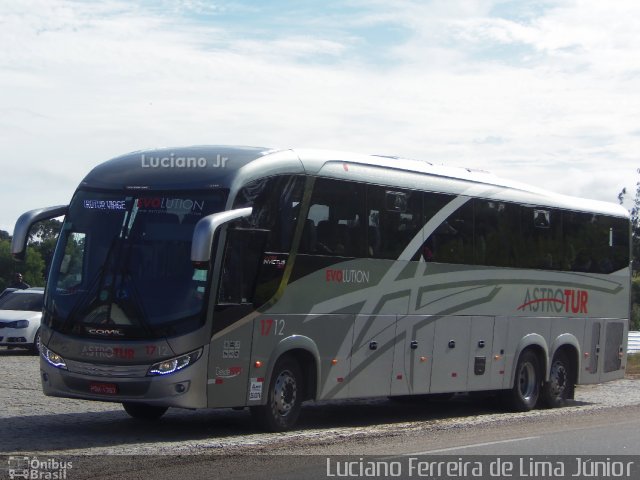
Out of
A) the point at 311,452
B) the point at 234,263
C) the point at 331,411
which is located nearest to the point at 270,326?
the point at 234,263

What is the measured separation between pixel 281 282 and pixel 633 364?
1998cm

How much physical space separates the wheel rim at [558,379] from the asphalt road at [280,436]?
48cm

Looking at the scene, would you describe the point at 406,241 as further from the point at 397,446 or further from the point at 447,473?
the point at 447,473

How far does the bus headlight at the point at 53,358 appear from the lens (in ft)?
44.6

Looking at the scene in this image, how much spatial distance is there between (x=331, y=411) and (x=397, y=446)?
5083 mm

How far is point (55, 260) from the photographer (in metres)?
14.1

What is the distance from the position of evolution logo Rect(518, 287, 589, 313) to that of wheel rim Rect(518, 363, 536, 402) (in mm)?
1059

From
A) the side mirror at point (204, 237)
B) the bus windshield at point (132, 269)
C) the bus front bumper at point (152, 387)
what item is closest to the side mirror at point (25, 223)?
the bus windshield at point (132, 269)

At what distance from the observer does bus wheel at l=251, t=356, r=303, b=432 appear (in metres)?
14.2

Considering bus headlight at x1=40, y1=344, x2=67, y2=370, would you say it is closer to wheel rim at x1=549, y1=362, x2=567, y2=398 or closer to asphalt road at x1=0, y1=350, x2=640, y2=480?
asphalt road at x1=0, y1=350, x2=640, y2=480

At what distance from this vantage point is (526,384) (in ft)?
65.0

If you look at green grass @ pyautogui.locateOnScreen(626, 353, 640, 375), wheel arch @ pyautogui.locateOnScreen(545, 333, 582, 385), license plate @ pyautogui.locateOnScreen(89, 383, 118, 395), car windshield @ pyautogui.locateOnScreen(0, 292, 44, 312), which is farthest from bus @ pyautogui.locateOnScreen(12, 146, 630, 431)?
car windshield @ pyautogui.locateOnScreen(0, 292, 44, 312)

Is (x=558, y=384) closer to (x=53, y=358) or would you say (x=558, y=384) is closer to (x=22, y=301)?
(x=53, y=358)

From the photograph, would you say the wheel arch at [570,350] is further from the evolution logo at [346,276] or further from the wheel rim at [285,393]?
the wheel rim at [285,393]
